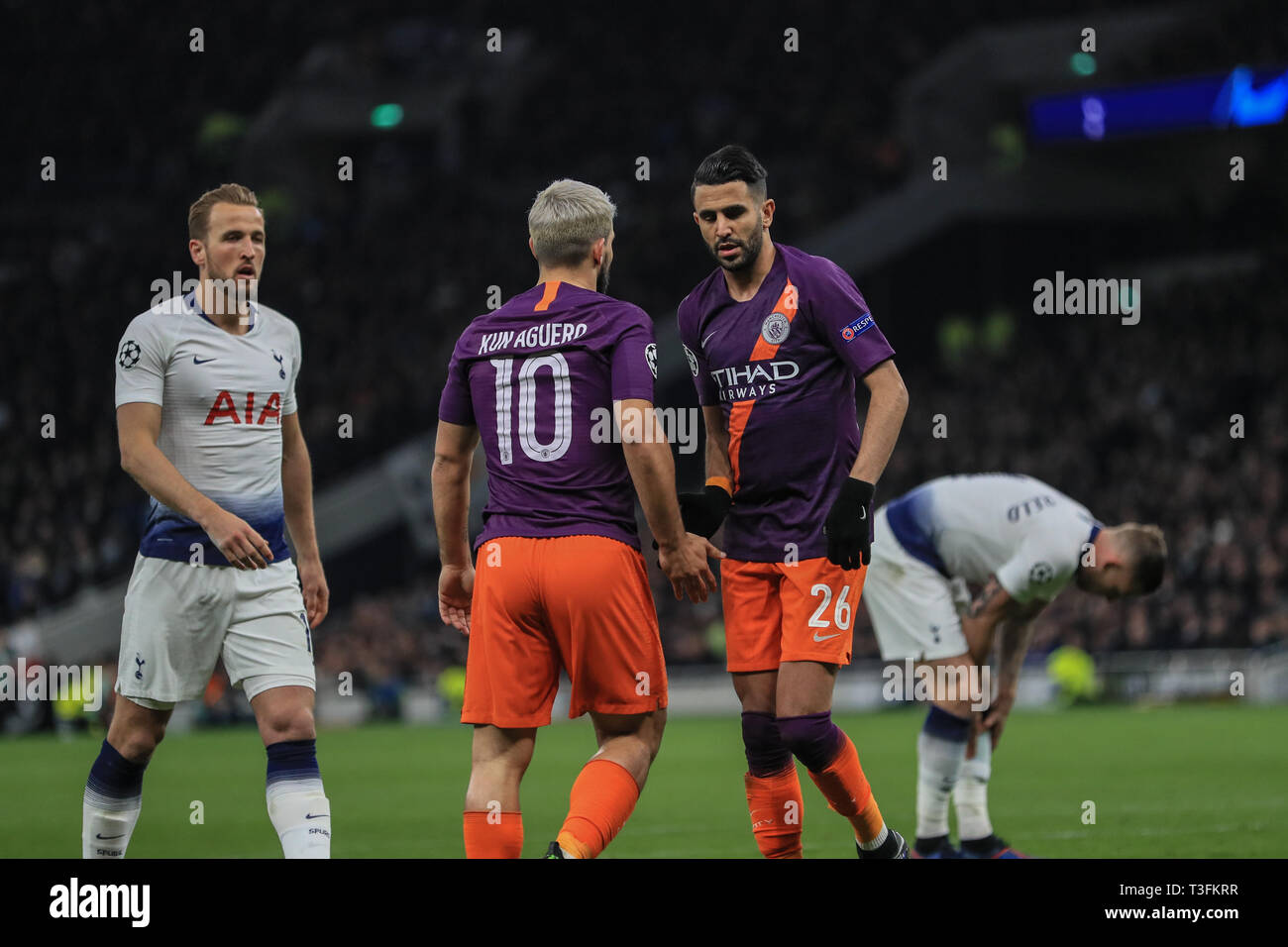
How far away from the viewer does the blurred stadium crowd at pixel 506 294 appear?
2562cm

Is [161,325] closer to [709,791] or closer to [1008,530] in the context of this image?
[1008,530]

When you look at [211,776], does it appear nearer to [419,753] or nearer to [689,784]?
[419,753]

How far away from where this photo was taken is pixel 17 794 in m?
13.5

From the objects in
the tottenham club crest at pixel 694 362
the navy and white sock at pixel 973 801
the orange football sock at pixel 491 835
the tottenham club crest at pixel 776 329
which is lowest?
the navy and white sock at pixel 973 801

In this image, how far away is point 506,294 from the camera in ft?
100

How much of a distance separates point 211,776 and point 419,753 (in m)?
2.97

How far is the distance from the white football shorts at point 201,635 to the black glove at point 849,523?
1954mm

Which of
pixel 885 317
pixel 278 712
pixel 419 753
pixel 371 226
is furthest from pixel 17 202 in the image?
pixel 278 712

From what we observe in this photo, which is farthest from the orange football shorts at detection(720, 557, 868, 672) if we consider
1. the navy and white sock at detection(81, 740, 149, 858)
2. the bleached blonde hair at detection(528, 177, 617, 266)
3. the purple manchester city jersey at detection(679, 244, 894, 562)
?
the navy and white sock at detection(81, 740, 149, 858)

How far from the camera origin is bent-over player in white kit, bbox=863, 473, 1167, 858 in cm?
796

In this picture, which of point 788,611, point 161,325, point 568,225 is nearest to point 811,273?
point 568,225

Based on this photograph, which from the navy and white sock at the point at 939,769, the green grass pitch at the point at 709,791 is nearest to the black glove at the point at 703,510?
the navy and white sock at the point at 939,769

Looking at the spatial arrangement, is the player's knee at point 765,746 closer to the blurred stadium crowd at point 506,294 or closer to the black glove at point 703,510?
the black glove at point 703,510

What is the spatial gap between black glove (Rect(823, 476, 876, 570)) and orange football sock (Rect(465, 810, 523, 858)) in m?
1.48
